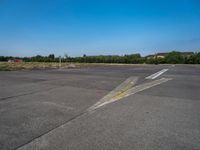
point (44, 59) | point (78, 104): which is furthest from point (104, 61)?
point (78, 104)

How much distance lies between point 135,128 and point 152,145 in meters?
0.70

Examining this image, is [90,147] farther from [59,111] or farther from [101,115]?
[59,111]

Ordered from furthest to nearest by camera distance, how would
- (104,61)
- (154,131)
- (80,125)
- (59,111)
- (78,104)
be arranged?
(104,61), (78,104), (59,111), (80,125), (154,131)

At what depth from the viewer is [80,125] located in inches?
139

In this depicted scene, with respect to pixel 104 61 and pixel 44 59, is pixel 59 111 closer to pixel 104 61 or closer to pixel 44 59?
pixel 104 61

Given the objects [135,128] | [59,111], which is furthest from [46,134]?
[135,128]

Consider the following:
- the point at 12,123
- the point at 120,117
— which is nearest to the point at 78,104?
the point at 120,117

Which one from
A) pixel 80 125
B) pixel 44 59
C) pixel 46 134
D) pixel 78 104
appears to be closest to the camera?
pixel 46 134

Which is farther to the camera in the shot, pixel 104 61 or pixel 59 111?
pixel 104 61

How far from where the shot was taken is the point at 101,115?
165 inches

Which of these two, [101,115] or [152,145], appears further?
[101,115]

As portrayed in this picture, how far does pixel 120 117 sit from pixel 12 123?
240 centimetres

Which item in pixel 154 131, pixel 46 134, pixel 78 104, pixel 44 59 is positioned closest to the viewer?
pixel 46 134

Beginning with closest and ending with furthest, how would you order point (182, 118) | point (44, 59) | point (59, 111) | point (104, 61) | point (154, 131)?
point (154, 131), point (182, 118), point (59, 111), point (104, 61), point (44, 59)
